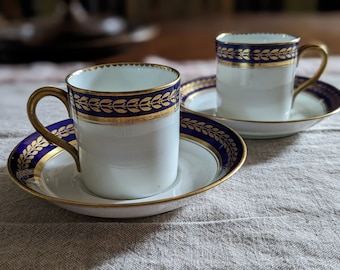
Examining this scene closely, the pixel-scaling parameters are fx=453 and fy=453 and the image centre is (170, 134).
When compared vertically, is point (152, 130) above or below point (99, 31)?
above

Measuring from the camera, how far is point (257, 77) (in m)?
0.47

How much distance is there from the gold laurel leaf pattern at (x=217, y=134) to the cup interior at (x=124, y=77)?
66 millimetres

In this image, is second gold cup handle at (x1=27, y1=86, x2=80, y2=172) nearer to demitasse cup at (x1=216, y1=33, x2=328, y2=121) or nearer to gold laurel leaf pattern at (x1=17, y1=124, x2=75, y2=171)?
gold laurel leaf pattern at (x1=17, y1=124, x2=75, y2=171)

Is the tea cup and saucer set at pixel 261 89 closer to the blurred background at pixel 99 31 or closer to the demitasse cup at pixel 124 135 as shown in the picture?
the demitasse cup at pixel 124 135

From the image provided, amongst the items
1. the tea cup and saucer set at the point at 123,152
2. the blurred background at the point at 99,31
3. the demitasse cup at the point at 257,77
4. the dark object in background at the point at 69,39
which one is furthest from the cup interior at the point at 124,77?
the dark object in background at the point at 69,39

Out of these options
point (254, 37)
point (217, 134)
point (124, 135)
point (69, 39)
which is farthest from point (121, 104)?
point (69, 39)

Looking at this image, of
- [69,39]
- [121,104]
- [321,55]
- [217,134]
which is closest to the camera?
[121,104]

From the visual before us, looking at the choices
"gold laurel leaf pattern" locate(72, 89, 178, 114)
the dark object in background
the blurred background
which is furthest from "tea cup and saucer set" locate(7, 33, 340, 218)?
the dark object in background

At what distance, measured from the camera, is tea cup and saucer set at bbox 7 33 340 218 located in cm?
34

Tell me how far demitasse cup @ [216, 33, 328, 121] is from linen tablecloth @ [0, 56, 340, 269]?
0.06 metres

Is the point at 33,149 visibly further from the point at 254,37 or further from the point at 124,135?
the point at 254,37

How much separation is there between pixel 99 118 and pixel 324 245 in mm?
184

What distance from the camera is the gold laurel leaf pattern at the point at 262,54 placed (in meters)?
0.46

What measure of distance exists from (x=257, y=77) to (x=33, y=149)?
23 centimetres
